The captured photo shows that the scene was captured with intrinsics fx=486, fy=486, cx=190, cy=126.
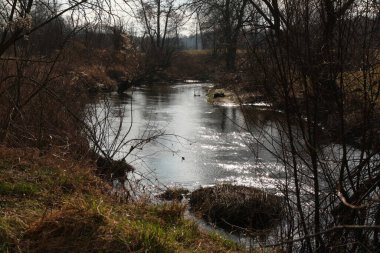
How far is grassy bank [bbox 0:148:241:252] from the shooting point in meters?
3.71

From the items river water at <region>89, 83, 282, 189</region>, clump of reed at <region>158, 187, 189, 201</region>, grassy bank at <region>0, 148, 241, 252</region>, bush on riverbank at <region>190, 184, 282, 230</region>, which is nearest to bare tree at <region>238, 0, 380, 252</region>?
river water at <region>89, 83, 282, 189</region>

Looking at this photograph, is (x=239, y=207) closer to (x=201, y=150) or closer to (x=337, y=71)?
(x=337, y=71)

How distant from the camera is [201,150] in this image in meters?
13.4

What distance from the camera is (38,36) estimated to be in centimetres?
1004

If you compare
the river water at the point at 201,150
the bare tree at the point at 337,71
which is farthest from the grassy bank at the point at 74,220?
the river water at the point at 201,150

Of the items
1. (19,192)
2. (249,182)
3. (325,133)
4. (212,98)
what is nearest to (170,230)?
(19,192)

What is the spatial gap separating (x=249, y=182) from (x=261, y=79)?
17.2ft

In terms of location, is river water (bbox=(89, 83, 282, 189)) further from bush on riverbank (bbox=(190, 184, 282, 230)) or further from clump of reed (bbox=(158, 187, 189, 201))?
clump of reed (bbox=(158, 187, 189, 201))

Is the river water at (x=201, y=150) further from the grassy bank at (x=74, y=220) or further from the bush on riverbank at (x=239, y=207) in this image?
the grassy bank at (x=74, y=220)

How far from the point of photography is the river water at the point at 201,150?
396 inches

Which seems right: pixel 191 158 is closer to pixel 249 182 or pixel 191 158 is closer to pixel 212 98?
pixel 249 182

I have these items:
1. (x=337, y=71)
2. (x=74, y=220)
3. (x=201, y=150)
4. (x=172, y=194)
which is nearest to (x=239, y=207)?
(x=172, y=194)

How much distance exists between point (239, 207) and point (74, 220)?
188 inches

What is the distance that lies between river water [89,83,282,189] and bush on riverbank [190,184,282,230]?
40cm
